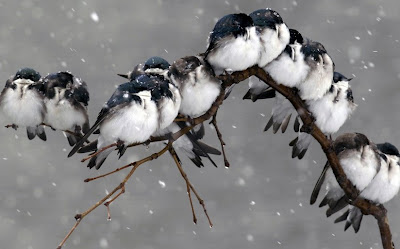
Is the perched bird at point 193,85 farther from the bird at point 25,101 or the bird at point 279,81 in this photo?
the bird at point 25,101

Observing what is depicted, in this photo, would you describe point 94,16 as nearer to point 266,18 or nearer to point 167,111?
point 266,18

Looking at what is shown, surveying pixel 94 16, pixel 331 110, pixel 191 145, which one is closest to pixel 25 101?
pixel 191 145

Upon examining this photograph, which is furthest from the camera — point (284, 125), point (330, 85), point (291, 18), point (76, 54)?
point (76, 54)

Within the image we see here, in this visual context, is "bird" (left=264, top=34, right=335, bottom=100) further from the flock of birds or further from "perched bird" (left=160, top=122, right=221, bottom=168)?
"perched bird" (left=160, top=122, right=221, bottom=168)

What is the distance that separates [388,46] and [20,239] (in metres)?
7.22

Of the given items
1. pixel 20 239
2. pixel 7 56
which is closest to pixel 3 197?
pixel 20 239

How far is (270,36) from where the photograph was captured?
3.28 metres

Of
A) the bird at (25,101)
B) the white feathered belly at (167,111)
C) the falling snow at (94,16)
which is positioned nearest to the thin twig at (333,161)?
the white feathered belly at (167,111)

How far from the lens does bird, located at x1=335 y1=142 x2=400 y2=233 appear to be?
11.5 feet

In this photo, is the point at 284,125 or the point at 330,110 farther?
the point at 284,125

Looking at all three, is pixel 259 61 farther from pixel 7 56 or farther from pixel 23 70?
pixel 7 56

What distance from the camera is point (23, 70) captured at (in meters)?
3.18

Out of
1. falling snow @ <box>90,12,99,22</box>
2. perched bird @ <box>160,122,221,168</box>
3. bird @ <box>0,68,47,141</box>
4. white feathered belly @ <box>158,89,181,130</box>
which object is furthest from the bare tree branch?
falling snow @ <box>90,12,99,22</box>

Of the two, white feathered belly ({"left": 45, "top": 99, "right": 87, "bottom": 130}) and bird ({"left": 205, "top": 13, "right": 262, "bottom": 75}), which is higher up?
bird ({"left": 205, "top": 13, "right": 262, "bottom": 75})
